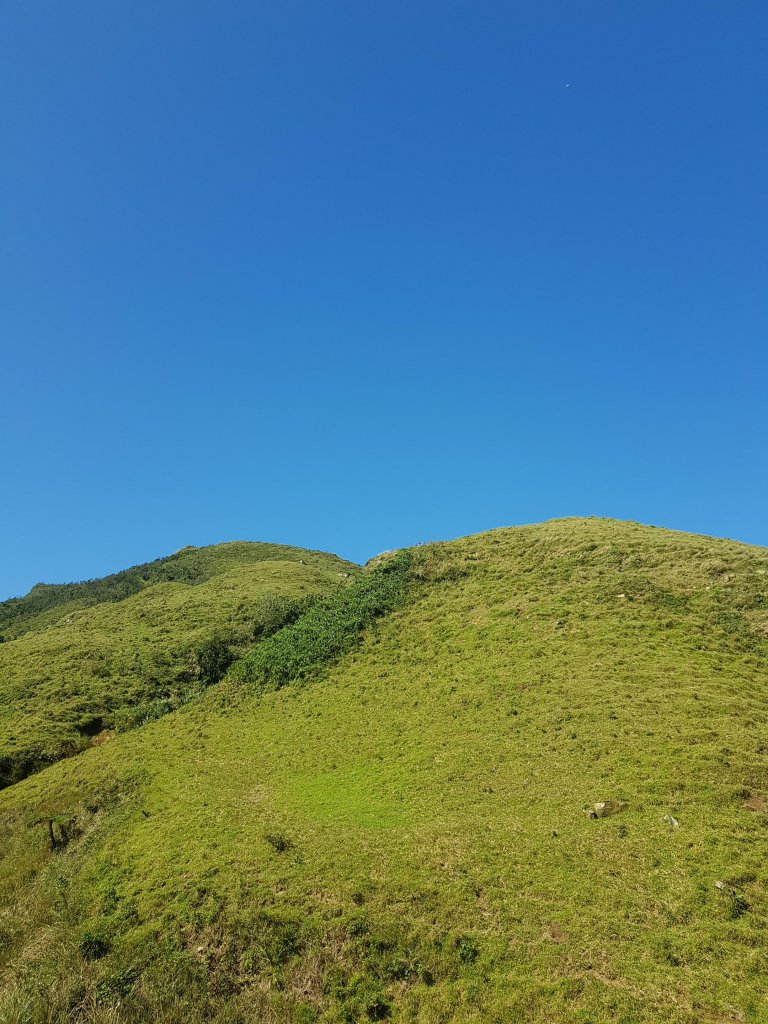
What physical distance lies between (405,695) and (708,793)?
16331 millimetres

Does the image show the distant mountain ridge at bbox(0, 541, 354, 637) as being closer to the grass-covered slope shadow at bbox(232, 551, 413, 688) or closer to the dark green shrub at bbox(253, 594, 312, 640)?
the dark green shrub at bbox(253, 594, 312, 640)

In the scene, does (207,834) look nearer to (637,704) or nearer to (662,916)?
(662,916)

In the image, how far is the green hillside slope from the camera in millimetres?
37328

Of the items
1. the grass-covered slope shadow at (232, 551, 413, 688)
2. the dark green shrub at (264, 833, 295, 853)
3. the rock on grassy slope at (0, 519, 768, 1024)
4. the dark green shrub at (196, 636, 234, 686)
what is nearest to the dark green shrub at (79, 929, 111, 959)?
the rock on grassy slope at (0, 519, 768, 1024)

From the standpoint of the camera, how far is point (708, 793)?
2016 cm

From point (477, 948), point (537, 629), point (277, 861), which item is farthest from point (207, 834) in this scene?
point (537, 629)

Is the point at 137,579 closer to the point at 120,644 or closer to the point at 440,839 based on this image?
the point at 120,644

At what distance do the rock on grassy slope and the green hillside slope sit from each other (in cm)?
380

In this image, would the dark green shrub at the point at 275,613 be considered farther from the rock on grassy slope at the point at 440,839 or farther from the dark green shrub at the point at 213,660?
the rock on grassy slope at the point at 440,839

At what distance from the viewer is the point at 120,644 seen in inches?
1959

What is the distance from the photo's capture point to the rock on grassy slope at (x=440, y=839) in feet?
48.1

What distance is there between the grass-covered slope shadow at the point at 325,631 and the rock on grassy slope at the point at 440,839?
5.35 ft

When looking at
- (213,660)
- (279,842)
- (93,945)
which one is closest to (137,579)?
(213,660)

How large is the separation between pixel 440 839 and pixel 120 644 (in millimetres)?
38461
